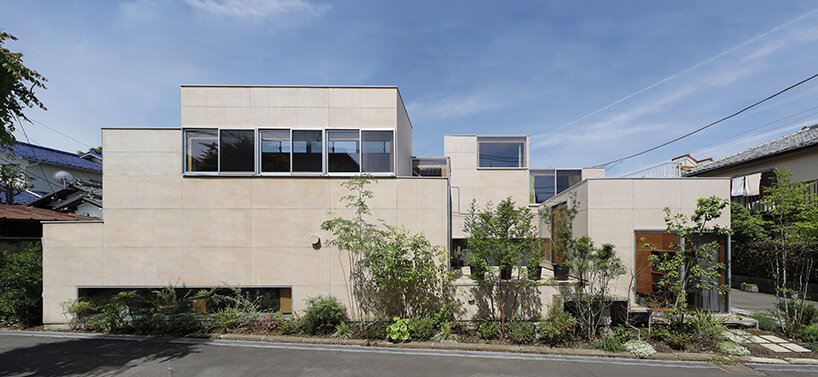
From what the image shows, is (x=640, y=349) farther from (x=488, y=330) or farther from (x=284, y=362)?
(x=284, y=362)

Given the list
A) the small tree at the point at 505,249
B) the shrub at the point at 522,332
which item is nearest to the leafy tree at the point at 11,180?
the small tree at the point at 505,249

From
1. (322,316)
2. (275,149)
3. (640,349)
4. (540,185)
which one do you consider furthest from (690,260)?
(540,185)

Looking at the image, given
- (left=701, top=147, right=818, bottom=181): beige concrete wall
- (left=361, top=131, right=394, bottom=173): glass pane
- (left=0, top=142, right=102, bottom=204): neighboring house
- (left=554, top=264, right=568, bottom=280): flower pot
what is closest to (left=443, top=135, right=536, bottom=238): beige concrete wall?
(left=554, top=264, right=568, bottom=280): flower pot

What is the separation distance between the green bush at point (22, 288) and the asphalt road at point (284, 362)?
143 centimetres

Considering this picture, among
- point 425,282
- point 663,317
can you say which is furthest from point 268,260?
point 663,317

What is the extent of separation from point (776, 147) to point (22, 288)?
2965 cm

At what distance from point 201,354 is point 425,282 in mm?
5095

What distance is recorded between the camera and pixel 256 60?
888 cm

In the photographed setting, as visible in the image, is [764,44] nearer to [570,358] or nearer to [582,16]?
[582,16]

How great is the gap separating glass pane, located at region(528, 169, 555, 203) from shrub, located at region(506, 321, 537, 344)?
11.9 m

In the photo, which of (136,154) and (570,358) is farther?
(136,154)

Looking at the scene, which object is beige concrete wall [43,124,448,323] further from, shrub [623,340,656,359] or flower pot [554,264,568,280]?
shrub [623,340,656,359]

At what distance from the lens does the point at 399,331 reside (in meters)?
7.14

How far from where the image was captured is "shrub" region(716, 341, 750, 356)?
6.39m
